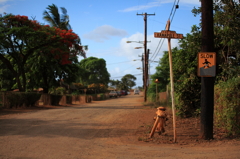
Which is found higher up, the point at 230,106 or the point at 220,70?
the point at 220,70

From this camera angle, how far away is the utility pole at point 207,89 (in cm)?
844

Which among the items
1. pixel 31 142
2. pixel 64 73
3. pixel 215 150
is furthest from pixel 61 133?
pixel 64 73

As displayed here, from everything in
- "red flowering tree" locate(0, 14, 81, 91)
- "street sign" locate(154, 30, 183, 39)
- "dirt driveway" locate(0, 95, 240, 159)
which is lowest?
"dirt driveway" locate(0, 95, 240, 159)

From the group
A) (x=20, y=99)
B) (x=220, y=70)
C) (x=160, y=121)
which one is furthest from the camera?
(x=20, y=99)

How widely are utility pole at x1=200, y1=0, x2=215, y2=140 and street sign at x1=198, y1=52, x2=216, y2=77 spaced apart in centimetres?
23

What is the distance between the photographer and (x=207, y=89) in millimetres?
8508

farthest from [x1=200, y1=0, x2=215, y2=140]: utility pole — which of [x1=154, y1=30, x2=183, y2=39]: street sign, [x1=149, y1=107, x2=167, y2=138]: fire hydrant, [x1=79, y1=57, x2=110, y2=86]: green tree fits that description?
[x1=79, y1=57, x2=110, y2=86]: green tree

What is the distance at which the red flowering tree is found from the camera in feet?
68.1

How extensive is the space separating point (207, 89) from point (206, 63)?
863 mm

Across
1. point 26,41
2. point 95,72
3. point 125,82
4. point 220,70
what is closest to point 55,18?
point 26,41

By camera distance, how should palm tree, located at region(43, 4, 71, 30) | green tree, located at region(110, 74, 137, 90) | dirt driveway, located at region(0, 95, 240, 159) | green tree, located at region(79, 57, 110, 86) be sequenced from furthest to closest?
green tree, located at region(110, 74, 137, 90)
green tree, located at region(79, 57, 110, 86)
palm tree, located at region(43, 4, 71, 30)
dirt driveway, located at region(0, 95, 240, 159)

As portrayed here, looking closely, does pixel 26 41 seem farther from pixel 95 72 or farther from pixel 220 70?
pixel 95 72

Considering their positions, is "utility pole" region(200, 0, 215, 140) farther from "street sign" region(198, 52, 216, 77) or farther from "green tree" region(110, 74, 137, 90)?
"green tree" region(110, 74, 137, 90)

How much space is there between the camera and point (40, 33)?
2186 cm
